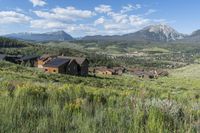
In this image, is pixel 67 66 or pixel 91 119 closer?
pixel 91 119

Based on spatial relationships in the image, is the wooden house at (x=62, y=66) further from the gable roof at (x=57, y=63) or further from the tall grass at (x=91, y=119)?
the tall grass at (x=91, y=119)

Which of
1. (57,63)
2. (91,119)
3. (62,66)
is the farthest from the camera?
(57,63)

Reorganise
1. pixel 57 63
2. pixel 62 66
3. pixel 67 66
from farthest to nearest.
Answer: pixel 67 66 < pixel 57 63 < pixel 62 66

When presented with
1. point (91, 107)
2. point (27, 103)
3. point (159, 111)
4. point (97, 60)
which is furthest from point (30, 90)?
point (97, 60)

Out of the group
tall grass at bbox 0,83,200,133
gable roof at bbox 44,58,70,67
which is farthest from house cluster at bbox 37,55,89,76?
tall grass at bbox 0,83,200,133

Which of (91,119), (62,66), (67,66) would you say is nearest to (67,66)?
(67,66)

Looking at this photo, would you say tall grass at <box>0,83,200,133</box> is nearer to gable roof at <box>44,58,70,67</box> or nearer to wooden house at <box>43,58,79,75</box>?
wooden house at <box>43,58,79,75</box>

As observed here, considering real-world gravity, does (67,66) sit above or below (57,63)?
below

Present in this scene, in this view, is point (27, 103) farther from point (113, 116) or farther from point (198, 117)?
point (198, 117)

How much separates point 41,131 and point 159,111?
7.64 ft

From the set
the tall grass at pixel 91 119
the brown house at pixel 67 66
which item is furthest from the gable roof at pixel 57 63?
the tall grass at pixel 91 119

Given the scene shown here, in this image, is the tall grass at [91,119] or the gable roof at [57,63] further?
the gable roof at [57,63]

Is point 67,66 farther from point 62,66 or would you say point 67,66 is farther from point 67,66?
point 62,66

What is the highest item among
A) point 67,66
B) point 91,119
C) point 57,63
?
point 91,119
